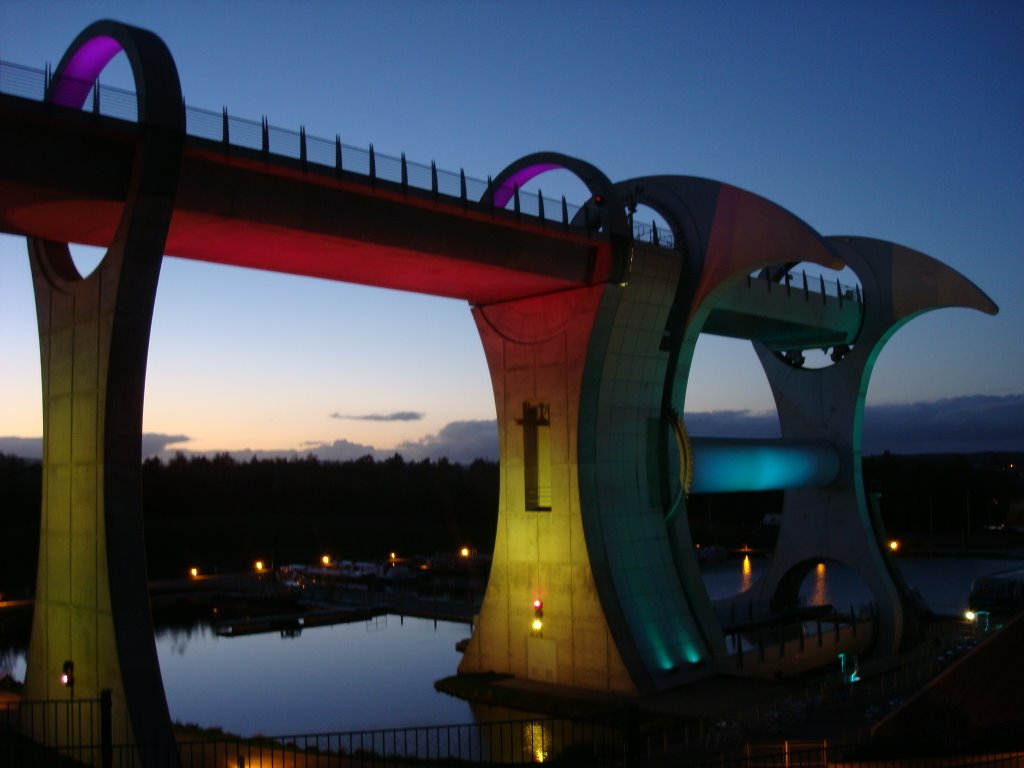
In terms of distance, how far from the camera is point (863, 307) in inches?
1319

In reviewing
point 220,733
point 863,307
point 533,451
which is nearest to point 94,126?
point 220,733

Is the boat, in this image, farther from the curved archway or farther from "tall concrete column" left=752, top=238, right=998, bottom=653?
the curved archway

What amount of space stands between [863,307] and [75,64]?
2466cm

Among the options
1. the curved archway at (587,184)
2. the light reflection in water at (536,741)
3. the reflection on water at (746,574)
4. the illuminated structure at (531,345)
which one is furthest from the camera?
the reflection on water at (746,574)

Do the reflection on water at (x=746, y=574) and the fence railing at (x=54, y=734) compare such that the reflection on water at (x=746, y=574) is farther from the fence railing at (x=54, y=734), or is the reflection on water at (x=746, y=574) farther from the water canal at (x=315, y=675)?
the fence railing at (x=54, y=734)

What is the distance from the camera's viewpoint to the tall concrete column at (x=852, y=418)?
106 ft

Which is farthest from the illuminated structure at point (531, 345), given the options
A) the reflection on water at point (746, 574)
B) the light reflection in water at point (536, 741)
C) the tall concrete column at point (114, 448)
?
the reflection on water at point (746, 574)

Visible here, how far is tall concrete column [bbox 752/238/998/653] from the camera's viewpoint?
3219 centimetres

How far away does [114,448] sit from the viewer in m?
14.7

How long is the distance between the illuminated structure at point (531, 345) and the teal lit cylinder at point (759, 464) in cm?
11

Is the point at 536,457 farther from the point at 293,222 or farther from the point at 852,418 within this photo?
the point at 852,418

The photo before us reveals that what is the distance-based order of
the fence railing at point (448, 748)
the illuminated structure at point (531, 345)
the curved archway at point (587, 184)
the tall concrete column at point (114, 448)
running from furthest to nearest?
the curved archway at point (587, 184) → the illuminated structure at point (531, 345) → the tall concrete column at point (114, 448) → the fence railing at point (448, 748)

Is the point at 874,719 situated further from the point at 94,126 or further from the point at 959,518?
the point at 959,518

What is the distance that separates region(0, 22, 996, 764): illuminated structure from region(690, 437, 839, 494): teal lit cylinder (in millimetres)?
109
